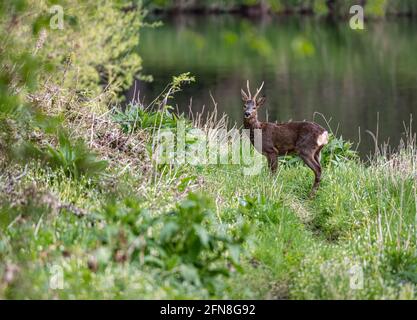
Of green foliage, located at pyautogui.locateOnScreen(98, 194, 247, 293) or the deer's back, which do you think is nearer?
green foliage, located at pyautogui.locateOnScreen(98, 194, 247, 293)

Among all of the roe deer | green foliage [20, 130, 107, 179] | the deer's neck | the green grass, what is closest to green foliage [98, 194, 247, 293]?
the green grass

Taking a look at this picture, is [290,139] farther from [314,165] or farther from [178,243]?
[178,243]

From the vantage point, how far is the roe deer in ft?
30.0

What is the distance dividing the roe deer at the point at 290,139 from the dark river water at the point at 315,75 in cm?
422

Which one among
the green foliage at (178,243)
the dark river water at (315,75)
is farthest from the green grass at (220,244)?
the dark river water at (315,75)

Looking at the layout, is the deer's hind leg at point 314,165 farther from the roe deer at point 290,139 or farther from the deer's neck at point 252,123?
the deer's neck at point 252,123

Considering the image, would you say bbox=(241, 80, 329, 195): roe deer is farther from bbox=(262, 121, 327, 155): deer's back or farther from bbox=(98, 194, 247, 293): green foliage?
bbox=(98, 194, 247, 293): green foliage

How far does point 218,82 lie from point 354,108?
6.78 meters

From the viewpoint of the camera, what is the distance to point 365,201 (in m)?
8.05

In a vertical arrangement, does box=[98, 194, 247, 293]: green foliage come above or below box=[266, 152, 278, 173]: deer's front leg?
above

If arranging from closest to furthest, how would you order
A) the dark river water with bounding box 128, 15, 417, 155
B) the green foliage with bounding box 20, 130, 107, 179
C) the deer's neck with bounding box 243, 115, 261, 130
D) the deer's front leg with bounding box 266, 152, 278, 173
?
1. the green foliage with bounding box 20, 130, 107, 179
2. the deer's front leg with bounding box 266, 152, 278, 173
3. the deer's neck with bounding box 243, 115, 261, 130
4. the dark river water with bounding box 128, 15, 417, 155

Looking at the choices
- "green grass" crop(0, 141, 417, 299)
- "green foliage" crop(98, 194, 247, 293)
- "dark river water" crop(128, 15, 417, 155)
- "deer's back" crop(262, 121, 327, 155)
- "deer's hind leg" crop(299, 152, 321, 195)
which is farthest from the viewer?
"dark river water" crop(128, 15, 417, 155)

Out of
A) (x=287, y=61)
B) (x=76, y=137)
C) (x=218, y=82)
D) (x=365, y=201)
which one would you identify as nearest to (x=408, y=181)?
(x=365, y=201)

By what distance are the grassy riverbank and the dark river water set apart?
512cm
